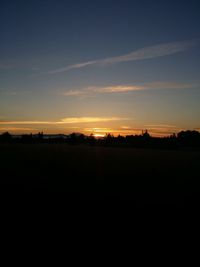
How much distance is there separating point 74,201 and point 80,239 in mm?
3849

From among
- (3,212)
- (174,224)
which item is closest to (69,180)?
(3,212)

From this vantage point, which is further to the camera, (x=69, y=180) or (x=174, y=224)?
(x=69, y=180)

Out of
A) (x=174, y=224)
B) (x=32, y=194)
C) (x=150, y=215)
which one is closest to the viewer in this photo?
(x=174, y=224)

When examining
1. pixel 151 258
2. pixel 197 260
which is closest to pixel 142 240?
pixel 151 258

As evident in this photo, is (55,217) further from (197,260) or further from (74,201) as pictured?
(197,260)

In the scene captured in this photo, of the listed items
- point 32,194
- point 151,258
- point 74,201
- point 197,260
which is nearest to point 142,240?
point 151,258

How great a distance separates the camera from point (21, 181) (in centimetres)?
1583

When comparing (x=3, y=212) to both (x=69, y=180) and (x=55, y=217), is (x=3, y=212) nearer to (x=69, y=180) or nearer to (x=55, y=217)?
(x=55, y=217)

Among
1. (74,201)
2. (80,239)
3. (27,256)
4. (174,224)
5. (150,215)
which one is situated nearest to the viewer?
(27,256)

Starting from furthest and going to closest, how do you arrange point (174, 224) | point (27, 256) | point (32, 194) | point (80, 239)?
point (32, 194) < point (174, 224) < point (80, 239) < point (27, 256)

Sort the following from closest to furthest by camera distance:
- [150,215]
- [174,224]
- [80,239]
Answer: [80,239] < [174,224] < [150,215]

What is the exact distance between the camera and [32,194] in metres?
12.8

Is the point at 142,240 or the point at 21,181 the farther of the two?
the point at 21,181

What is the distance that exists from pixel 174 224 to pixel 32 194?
20.3 feet
